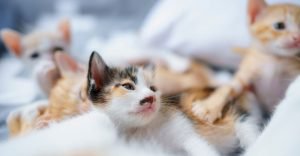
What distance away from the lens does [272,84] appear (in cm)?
79

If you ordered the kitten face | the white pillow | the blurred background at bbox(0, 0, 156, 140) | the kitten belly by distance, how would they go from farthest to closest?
the blurred background at bbox(0, 0, 156, 140) < the white pillow < the kitten face < the kitten belly

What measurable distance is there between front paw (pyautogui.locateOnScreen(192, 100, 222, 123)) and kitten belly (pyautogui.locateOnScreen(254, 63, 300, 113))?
0.37ft

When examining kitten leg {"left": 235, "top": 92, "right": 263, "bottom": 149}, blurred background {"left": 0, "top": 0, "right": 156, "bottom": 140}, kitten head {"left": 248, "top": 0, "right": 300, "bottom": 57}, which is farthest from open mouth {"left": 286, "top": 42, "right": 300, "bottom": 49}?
blurred background {"left": 0, "top": 0, "right": 156, "bottom": 140}

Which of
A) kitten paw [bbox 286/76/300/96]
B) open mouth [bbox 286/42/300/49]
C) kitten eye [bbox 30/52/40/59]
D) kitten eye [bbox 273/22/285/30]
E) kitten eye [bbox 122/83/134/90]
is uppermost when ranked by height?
kitten eye [bbox 30/52/40/59]

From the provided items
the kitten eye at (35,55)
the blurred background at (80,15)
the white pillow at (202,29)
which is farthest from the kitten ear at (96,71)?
the blurred background at (80,15)

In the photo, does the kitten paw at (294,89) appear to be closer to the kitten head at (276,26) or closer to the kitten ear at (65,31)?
the kitten head at (276,26)

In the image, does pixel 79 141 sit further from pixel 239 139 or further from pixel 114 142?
pixel 239 139

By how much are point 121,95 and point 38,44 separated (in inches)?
17.4

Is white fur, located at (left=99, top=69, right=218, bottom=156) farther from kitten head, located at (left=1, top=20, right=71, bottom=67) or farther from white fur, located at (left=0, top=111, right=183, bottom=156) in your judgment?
kitten head, located at (left=1, top=20, right=71, bottom=67)

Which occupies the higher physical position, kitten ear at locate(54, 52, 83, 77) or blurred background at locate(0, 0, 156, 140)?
blurred background at locate(0, 0, 156, 140)

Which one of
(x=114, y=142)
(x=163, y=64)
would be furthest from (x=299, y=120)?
(x=163, y=64)

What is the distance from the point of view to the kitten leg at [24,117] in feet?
2.30

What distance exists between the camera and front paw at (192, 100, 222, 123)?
695 millimetres

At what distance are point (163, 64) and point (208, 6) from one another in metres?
0.19
